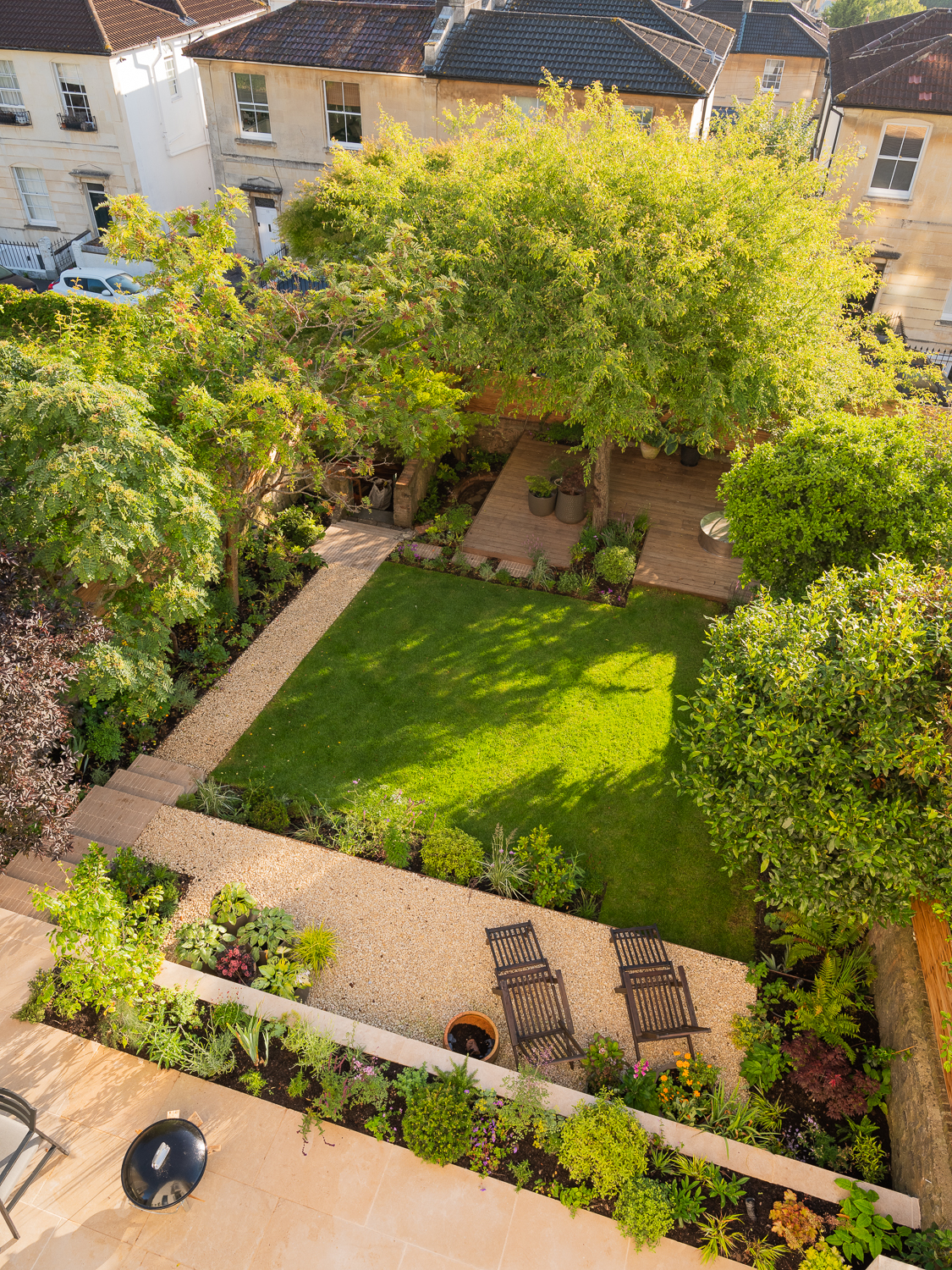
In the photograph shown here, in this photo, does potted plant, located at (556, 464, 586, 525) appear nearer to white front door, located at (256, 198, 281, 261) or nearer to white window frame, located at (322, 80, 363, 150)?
white window frame, located at (322, 80, 363, 150)

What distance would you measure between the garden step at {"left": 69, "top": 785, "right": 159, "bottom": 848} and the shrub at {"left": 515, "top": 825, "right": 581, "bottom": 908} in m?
4.95

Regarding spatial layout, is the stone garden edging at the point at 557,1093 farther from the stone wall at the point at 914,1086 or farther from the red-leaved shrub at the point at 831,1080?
the red-leaved shrub at the point at 831,1080

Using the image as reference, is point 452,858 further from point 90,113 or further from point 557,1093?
point 90,113

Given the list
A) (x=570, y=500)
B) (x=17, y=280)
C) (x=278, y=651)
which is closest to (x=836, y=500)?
(x=570, y=500)

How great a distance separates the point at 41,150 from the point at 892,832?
3232 cm

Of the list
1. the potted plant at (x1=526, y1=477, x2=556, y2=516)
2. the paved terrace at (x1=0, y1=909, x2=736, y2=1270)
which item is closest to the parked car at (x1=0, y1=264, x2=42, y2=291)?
the potted plant at (x1=526, y1=477, x2=556, y2=516)

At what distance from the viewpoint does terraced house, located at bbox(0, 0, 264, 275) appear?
1005 inches

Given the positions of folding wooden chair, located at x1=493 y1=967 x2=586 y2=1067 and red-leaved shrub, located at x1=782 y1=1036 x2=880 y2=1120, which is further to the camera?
folding wooden chair, located at x1=493 y1=967 x2=586 y2=1067

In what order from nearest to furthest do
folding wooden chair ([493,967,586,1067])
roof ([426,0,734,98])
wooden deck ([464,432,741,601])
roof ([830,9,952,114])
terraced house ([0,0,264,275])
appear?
folding wooden chair ([493,967,586,1067]) < wooden deck ([464,432,741,601]) < roof ([426,0,734,98]) < roof ([830,9,952,114]) < terraced house ([0,0,264,275])

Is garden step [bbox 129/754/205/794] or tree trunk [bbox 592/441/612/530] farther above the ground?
tree trunk [bbox 592/441/612/530]

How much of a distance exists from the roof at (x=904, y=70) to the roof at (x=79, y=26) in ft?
70.6

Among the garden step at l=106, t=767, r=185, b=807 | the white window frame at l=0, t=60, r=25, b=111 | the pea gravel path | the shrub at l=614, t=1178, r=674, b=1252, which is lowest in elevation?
the pea gravel path

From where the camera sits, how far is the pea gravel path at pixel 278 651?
12359 mm

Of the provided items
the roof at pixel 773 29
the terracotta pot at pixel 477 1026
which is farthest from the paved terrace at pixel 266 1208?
the roof at pixel 773 29
